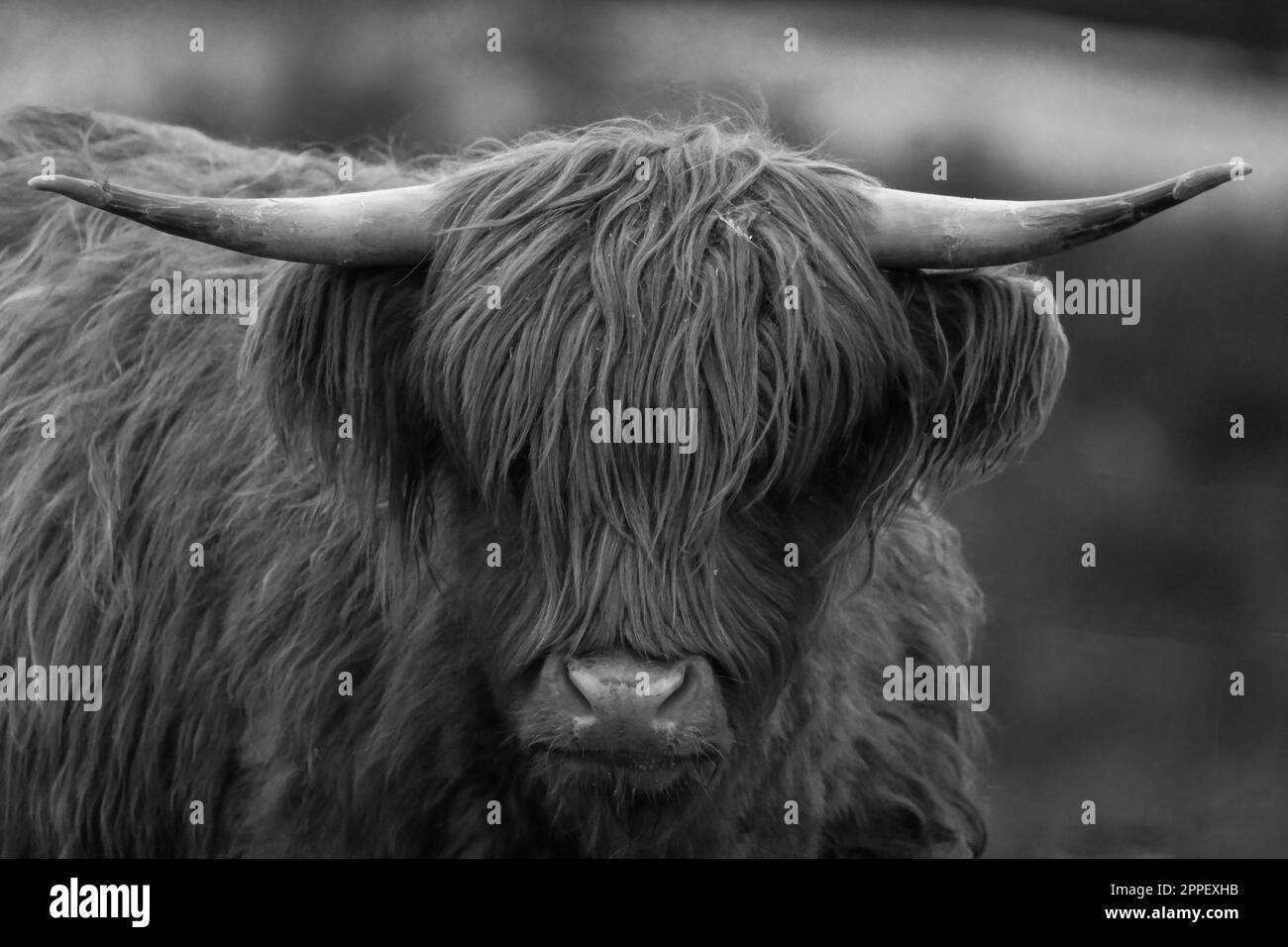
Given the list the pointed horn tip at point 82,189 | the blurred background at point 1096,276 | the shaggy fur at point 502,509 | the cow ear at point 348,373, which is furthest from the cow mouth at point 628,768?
the blurred background at point 1096,276

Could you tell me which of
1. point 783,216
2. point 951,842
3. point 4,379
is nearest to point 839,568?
point 783,216

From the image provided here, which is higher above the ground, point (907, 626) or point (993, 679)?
point (907, 626)

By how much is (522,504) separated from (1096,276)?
180 inches

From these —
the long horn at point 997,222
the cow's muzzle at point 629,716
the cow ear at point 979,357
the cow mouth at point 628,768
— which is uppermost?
the long horn at point 997,222

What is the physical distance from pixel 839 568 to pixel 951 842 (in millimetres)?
1111

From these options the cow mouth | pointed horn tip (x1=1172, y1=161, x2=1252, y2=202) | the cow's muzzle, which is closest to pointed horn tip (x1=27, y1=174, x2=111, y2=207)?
the cow's muzzle

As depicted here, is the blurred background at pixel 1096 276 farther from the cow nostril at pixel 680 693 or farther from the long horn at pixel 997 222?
the cow nostril at pixel 680 693

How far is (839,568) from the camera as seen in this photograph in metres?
3.19

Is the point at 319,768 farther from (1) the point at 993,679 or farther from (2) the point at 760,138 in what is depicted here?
(1) the point at 993,679

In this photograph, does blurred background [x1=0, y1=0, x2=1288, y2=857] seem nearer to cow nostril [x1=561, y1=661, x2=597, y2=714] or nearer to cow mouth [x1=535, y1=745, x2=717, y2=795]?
cow mouth [x1=535, y1=745, x2=717, y2=795]

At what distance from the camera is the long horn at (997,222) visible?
2.65m

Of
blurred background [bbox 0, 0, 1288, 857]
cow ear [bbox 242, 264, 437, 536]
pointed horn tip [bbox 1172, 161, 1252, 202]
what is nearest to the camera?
pointed horn tip [bbox 1172, 161, 1252, 202]

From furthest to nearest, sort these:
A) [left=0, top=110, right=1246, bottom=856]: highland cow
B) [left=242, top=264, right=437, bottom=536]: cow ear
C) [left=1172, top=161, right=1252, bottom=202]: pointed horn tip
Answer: [left=242, top=264, right=437, bottom=536]: cow ear
[left=0, top=110, right=1246, bottom=856]: highland cow
[left=1172, top=161, right=1252, bottom=202]: pointed horn tip

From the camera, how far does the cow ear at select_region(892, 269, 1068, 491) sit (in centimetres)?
306
